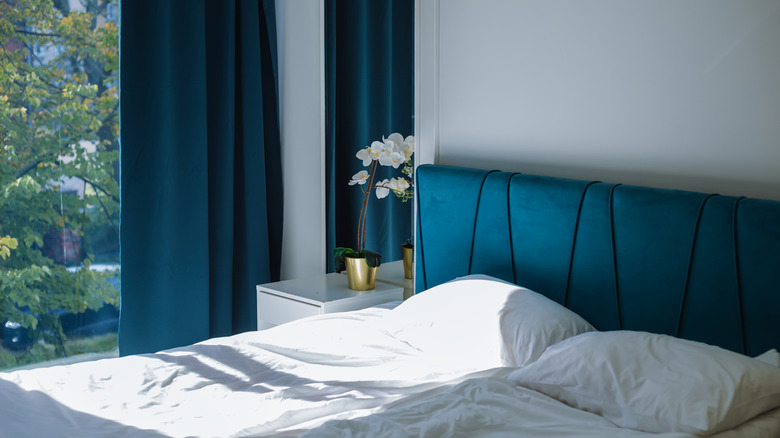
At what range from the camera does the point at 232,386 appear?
1.82m

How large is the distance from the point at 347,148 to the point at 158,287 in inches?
42.6

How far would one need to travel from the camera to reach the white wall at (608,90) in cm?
185

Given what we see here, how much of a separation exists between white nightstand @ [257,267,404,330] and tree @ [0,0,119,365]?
793mm

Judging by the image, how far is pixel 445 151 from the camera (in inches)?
107

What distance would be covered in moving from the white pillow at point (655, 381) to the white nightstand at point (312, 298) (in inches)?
44.1

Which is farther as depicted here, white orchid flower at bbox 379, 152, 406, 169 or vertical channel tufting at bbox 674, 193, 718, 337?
white orchid flower at bbox 379, 152, 406, 169

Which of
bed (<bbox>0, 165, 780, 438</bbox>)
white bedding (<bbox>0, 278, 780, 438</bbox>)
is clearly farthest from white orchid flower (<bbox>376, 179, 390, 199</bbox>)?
white bedding (<bbox>0, 278, 780, 438</bbox>)

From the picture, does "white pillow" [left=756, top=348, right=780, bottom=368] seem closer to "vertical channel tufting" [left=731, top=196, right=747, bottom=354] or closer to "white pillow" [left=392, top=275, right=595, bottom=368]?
"vertical channel tufting" [left=731, top=196, right=747, bottom=354]

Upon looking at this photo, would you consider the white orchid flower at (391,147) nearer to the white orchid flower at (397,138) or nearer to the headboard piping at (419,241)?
the white orchid flower at (397,138)

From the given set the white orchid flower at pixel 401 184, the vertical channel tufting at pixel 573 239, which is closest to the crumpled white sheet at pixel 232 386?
the vertical channel tufting at pixel 573 239

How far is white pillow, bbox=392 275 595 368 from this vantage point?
1.92 m

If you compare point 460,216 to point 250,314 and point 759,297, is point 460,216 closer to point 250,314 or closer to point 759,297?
point 759,297

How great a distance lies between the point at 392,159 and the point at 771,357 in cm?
167

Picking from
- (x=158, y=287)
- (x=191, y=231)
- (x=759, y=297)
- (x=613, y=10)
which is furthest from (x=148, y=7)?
(x=759, y=297)
